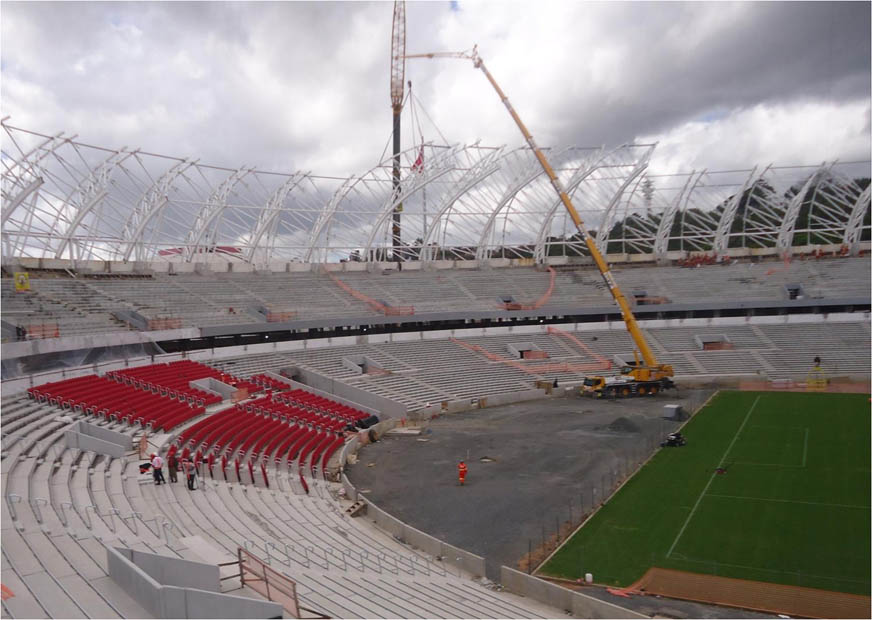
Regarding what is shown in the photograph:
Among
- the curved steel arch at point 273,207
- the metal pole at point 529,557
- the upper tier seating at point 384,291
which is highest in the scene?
the curved steel arch at point 273,207

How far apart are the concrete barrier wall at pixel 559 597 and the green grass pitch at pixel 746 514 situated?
128cm

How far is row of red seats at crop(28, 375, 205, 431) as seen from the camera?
20984 mm

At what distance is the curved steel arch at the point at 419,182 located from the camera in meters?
47.6

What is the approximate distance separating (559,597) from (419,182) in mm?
39560

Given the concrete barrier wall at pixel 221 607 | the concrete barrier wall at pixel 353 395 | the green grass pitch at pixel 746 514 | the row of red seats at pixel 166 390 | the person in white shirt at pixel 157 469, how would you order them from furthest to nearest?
the concrete barrier wall at pixel 353 395 < the row of red seats at pixel 166 390 < the person in white shirt at pixel 157 469 < the green grass pitch at pixel 746 514 < the concrete barrier wall at pixel 221 607

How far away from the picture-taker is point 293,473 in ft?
68.7

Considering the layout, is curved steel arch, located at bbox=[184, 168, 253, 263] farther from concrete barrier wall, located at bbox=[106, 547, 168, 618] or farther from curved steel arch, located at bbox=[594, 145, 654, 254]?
concrete barrier wall, located at bbox=[106, 547, 168, 618]

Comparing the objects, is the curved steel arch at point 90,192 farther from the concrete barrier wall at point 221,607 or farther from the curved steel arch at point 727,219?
the curved steel arch at point 727,219

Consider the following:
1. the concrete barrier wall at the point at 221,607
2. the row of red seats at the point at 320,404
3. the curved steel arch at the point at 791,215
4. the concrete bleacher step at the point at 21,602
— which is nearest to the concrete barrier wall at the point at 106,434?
the concrete bleacher step at the point at 21,602

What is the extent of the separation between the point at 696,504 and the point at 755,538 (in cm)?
262

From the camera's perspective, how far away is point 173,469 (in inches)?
646

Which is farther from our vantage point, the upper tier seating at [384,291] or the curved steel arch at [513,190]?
the curved steel arch at [513,190]

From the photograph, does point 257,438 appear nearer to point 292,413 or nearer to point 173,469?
point 292,413

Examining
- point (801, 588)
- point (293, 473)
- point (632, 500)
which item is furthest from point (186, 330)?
point (801, 588)
